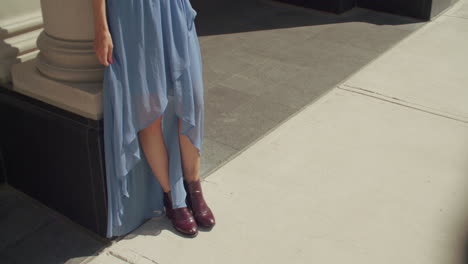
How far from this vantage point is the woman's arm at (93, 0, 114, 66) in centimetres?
278

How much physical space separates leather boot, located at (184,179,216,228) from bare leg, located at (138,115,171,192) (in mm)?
157

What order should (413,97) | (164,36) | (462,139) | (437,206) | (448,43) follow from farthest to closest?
1. (448,43)
2. (413,97)
3. (462,139)
4. (437,206)
5. (164,36)

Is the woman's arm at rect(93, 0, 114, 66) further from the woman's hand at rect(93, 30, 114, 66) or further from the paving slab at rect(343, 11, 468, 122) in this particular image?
the paving slab at rect(343, 11, 468, 122)

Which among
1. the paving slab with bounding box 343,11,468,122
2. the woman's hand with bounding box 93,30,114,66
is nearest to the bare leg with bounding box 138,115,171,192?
the woman's hand with bounding box 93,30,114,66

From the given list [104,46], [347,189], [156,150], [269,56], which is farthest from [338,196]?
[269,56]

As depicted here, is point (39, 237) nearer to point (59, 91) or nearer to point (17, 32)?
point (59, 91)

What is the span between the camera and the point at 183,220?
3303 mm

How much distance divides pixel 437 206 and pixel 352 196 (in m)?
0.49

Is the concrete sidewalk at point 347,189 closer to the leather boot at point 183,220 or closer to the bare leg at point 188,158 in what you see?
the leather boot at point 183,220

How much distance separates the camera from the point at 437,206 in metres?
3.60

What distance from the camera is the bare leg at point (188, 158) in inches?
127

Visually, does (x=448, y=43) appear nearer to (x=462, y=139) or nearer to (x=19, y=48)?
(x=462, y=139)

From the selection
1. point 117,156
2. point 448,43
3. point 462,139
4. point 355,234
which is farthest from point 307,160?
point 448,43

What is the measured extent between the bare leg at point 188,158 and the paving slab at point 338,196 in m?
0.29
